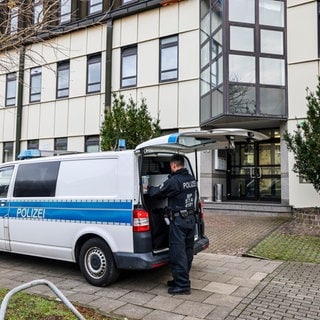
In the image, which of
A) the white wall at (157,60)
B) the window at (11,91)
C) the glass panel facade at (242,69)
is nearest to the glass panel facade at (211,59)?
the white wall at (157,60)

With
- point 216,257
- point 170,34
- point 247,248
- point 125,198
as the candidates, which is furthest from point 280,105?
point 125,198

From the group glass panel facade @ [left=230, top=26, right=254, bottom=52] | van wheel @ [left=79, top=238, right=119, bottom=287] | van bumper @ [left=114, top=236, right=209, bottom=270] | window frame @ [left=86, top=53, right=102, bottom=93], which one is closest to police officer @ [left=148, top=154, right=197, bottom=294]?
van bumper @ [left=114, top=236, right=209, bottom=270]

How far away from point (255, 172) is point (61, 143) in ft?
29.9

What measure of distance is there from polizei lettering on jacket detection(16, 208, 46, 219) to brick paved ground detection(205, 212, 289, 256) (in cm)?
348

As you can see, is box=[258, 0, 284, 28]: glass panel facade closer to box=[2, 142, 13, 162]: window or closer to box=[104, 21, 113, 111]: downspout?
box=[104, 21, 113, 111]: downspout

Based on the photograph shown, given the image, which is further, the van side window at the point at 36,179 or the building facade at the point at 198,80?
the building facade at the point at 198,80

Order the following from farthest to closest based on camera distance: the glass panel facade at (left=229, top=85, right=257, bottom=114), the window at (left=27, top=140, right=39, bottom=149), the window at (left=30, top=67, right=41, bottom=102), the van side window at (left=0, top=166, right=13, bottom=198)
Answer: the window at (left=30, top=67, right=41, bottom=102) → the window at (left=27, top=140, right=39, bottom=149) → the glass panel facade at (left=229, top=85, right=257, bottom=114) → the van side window at (left=0, top=166, right=13, bottom=198)

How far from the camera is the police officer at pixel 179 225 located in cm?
499

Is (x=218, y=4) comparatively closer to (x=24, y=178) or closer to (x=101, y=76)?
(x=101, y=76)

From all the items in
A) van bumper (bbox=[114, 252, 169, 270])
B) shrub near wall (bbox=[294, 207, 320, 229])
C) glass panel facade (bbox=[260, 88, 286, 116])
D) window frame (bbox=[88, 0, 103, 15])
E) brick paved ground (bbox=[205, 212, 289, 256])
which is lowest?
brick paved ground (bbox=[205, 212, 289, 256])

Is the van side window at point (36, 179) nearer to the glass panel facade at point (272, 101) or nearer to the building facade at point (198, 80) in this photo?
the building facade at point (198, 80)

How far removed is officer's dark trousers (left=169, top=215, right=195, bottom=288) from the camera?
16.4 feet

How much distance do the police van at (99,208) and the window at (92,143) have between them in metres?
10.1

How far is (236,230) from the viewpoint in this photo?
9.84 m
